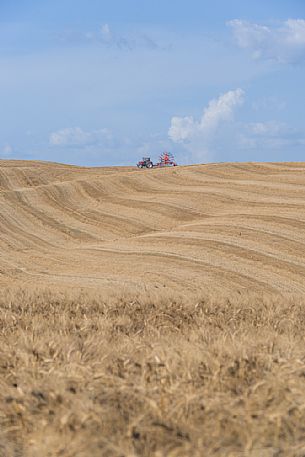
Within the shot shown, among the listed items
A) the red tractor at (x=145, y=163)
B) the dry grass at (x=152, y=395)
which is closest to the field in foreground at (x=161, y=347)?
the dry grass at (x=152, y=395)

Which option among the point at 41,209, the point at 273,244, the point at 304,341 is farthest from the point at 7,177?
the point at 304,341

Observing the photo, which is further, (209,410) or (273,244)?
(273,244)

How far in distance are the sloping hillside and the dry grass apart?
7.94m

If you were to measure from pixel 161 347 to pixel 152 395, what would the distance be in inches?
38.9

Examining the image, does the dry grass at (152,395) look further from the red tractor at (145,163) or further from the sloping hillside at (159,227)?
the red tractor at (145,163)

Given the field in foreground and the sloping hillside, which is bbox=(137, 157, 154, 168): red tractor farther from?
the field in foreground

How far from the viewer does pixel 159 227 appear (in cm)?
1916

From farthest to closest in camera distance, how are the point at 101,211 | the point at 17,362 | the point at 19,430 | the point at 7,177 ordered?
1. the point at 7,177
2. the point at 101,211
3. the point at 17,362
4. the point at 19,430

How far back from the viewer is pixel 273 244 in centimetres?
1550

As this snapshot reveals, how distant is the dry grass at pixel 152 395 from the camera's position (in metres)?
3.09

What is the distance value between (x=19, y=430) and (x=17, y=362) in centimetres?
95

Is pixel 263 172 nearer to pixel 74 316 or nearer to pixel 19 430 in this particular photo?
pixel 74 316

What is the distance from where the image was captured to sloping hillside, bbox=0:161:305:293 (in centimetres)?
1382

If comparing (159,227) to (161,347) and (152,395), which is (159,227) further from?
(152,395)
